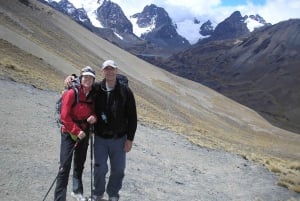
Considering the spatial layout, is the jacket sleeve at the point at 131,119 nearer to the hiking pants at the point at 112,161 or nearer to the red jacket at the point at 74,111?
the hiking pants at the point at 112,161

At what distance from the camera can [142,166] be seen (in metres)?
17.4

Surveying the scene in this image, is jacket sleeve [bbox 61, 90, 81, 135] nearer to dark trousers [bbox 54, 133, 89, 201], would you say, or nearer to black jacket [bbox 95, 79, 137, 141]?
dark trousers [bbox 54, 133, 89, 201]

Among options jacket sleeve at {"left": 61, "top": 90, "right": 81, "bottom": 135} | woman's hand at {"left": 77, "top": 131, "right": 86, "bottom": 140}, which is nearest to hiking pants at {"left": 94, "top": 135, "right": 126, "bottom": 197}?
woman's hand at {"left": 77, "top": 131, "right": 86, "bottom": 140}

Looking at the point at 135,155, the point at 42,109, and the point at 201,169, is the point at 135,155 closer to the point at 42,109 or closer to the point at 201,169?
the point at 201,169

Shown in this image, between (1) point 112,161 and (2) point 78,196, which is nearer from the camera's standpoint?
(1) point 112,161

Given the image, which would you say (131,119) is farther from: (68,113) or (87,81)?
(68,113)

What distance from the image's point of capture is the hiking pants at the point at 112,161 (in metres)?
9.98

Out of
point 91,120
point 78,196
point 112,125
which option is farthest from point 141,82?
point 91,120

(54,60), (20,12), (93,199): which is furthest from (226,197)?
(20,12)

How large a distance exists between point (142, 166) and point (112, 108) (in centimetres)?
792

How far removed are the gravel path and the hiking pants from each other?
1560mm

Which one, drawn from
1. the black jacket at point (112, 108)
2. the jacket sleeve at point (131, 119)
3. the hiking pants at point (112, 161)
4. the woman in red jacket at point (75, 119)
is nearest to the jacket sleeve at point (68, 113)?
the woman in red jacket at point (75, 119)

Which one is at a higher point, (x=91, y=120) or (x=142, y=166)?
(x=91, y=120)

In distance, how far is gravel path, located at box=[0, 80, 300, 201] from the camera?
12.6 meters
